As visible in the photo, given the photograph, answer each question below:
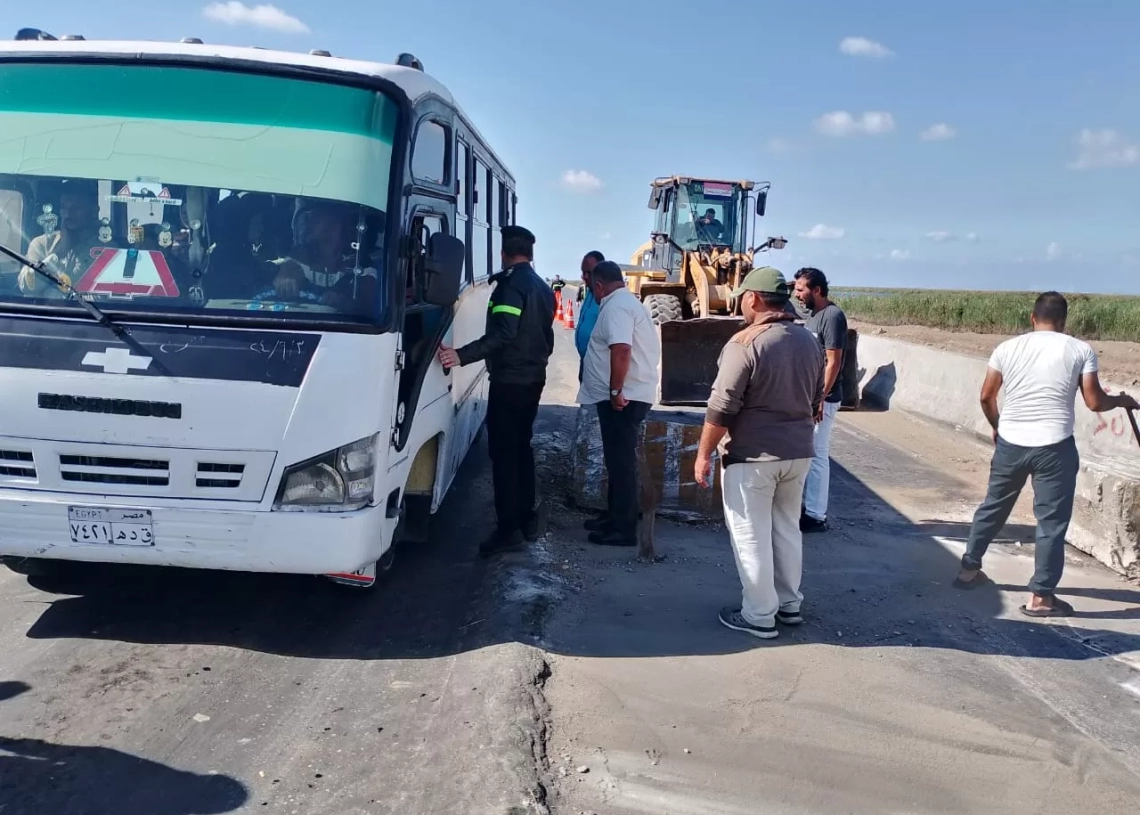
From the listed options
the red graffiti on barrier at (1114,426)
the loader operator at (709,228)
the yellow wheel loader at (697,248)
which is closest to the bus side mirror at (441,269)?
the red graffiti on barrier at (1114,426)

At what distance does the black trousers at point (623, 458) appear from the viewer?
6.63 m

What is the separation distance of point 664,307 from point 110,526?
1437 centimetres

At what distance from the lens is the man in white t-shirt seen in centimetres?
562

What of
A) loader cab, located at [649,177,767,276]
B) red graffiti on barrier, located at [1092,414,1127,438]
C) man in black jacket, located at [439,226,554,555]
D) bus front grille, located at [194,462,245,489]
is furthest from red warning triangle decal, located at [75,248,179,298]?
loader cab, located at [649,177,767,276]

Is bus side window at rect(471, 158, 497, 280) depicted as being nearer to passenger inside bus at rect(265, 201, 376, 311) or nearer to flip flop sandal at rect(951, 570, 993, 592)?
passenger inside bus at rect(265, 201, 376, 311)

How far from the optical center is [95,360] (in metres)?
4.28

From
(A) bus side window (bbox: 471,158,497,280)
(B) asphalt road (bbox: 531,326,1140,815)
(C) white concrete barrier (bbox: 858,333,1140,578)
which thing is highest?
(A) bus side window (bbox: 471,158,497,280)

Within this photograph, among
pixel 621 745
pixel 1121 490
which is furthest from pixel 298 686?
pixel 1121 490

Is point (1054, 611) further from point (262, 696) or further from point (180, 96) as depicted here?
point (180, 96)

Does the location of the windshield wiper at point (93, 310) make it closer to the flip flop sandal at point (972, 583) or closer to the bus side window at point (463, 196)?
the bus side window at point (463, 196)

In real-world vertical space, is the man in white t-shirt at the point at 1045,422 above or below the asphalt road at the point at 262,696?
above

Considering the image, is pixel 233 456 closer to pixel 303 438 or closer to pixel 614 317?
pixel 303 438

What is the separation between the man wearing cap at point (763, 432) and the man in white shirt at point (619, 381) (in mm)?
1370

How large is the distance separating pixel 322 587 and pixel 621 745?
2.58 m
